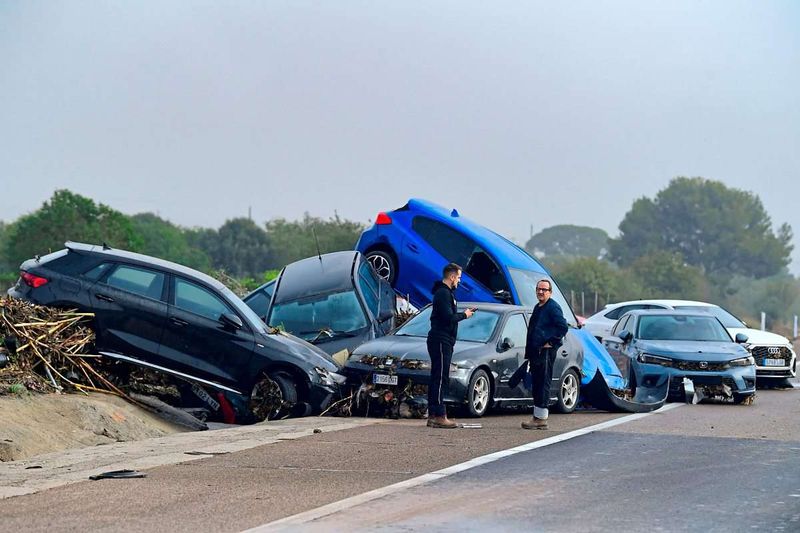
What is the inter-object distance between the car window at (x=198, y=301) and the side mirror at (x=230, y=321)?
0.28ft

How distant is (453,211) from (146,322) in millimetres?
7044

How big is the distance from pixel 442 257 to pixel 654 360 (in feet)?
12.0

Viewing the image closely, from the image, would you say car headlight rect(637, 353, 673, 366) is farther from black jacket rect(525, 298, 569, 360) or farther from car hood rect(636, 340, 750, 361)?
black jacket rect(525, 298, 569, 360)

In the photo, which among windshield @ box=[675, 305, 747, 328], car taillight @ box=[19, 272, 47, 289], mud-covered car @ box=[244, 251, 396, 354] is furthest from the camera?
windshield @ box=[675, 305, 747, 328]

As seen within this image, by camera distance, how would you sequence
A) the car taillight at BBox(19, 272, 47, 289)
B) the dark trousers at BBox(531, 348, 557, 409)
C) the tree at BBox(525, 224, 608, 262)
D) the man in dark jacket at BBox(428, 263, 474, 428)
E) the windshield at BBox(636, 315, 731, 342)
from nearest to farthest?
the man in dark jacket at BBox(428, 263, 474, 428) → the dark trousers at BBox(531, 348, 557, 409) → the car taillight at BBox(19, 272, 47, 289) → the windshield at BBox(636, 315, 731, 342) → the tree at BBox(525, 224, 608, 262)

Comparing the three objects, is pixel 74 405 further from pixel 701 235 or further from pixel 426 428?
pixel 701 235

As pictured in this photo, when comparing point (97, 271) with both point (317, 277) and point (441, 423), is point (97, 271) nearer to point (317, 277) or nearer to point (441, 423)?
point (317, 277)

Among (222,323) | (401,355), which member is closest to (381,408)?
(401,355)

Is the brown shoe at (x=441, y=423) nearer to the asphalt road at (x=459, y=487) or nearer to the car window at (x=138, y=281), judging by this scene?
the asphalt road at (x=459, y=487)

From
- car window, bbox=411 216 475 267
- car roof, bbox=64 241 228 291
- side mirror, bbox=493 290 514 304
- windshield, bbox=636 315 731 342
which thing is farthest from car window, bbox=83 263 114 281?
windshield, bbox=636 315 731 342

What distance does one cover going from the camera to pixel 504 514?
28.6ft

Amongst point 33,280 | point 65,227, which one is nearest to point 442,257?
point 33,280

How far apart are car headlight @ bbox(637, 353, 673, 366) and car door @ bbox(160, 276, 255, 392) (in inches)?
283

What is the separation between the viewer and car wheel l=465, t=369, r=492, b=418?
16.0 m
